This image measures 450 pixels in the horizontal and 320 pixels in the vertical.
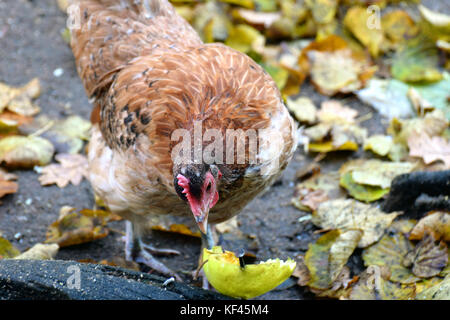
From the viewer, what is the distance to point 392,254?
3.06m

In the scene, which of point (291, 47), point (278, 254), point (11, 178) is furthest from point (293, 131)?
point (291, 47)

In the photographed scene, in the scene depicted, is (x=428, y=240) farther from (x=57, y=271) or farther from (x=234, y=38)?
(x=234, y=38)

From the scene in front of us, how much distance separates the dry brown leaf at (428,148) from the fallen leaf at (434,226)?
65cm

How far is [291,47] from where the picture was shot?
16.9ft

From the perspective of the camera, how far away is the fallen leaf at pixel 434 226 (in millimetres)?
2947

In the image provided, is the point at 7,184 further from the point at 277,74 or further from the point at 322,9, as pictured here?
the point at 322,9

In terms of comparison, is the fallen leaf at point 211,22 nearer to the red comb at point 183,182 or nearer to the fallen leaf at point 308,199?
the fallen leaf at point 308,199

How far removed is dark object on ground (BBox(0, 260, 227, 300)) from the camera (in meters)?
2.16

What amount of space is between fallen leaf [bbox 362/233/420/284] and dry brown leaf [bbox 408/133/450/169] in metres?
0.73

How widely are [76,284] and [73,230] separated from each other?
1.20 m

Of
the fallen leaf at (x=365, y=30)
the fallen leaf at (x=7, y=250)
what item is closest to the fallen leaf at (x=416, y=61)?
the fallen leaf at (x=365, y=30)

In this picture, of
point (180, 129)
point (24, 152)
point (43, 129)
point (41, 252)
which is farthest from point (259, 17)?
point (41, 252)

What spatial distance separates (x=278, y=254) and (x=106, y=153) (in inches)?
47.2

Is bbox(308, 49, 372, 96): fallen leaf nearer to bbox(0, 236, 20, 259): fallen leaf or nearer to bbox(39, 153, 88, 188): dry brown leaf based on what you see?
bbox(39, 153, 88, 188): dry brown leaf
